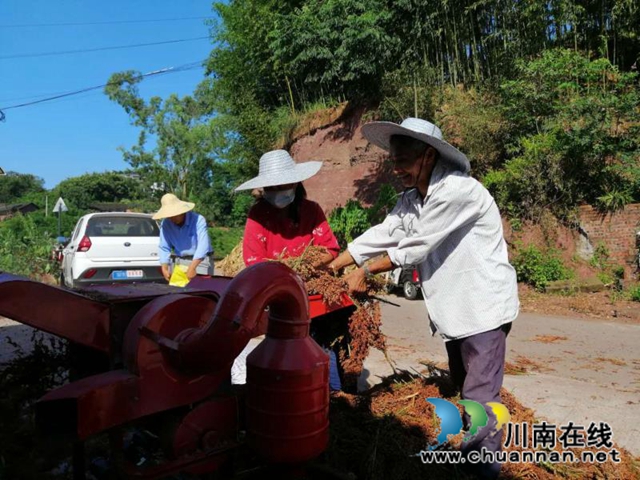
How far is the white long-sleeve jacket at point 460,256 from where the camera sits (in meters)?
2.65

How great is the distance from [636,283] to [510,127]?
4776 mm

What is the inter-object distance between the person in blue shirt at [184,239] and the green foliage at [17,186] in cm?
8459

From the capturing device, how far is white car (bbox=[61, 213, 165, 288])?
9.43m

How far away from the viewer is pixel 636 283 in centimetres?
1036

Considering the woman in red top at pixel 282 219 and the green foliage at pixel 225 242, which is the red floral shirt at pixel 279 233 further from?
the green foliage at pixel 225 242

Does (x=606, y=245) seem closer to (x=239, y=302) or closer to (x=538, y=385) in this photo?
(x=538, y=385)

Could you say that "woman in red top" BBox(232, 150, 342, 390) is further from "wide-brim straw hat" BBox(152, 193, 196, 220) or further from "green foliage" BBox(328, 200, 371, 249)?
"green foliage" BBox(328, 200, 371, 249)

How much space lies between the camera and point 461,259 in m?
2.73

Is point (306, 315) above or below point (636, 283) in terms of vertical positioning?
above

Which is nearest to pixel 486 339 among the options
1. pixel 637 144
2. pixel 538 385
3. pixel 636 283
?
pixel 538 385

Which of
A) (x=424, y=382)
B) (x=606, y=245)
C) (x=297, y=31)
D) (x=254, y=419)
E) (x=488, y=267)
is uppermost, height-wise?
(x=297, y=31)

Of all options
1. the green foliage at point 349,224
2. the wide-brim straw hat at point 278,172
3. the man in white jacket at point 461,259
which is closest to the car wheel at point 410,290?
the green foliage at point 349,224

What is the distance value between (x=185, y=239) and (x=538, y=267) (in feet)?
28.2

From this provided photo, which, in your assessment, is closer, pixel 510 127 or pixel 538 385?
pixel 538 385
